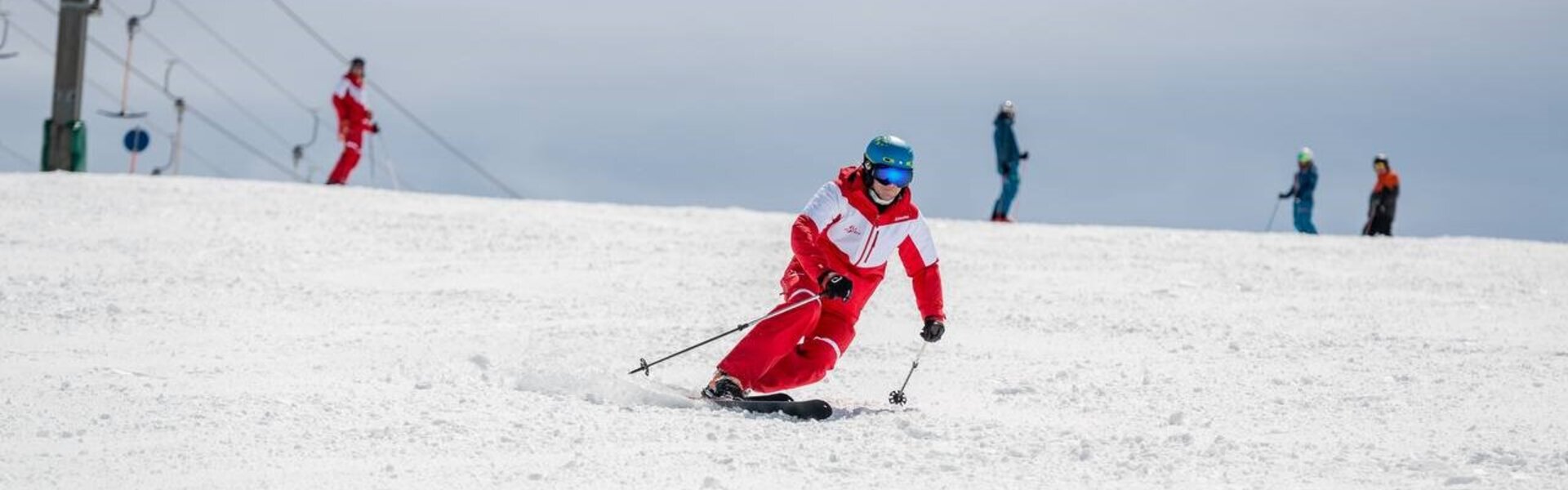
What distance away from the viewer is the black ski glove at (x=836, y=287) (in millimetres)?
6508

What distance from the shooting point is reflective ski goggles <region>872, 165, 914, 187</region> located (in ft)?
22.1

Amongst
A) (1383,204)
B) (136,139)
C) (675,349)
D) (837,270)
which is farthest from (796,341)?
(136,139)

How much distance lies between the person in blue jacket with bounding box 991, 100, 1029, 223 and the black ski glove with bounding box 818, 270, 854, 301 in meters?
12.0

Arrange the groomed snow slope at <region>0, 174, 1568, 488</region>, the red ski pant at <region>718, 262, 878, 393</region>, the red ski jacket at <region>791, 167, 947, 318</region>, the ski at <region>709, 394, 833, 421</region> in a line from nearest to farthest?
the groomed snow slope at <region>0, 174, 1568, 488</region>, the ski at <region>709, 394, 833, 421</region>, the red ski pant at <region>718, 262, 878, 393</region>, the red ski jacket at <region>791, 167, 947, 318</region>

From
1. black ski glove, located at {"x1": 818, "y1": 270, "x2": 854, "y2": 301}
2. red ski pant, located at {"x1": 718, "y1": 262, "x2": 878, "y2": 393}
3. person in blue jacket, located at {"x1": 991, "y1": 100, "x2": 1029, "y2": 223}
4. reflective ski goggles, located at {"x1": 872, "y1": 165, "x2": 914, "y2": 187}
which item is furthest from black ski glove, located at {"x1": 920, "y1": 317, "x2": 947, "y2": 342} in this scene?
person in blue jacket, located at {"x1": 991, "y1": 100, "x2": 1029, "y2": 223}

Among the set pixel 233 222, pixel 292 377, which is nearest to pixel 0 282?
→ pixel 233 222

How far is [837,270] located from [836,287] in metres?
0.40

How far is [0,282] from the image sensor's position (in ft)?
33.7

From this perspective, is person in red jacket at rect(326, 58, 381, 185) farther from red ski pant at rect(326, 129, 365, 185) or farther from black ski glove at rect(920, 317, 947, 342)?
black ski glove at rect(920, 317, 947, 342)

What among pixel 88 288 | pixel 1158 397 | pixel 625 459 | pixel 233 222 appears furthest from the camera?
pixel 233 222

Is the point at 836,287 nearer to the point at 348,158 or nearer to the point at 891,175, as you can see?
the point at 891,175

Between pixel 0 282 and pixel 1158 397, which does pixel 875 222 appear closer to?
pixel 1158 397

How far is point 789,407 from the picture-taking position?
6324 mm

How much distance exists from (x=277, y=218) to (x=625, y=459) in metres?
9.87
